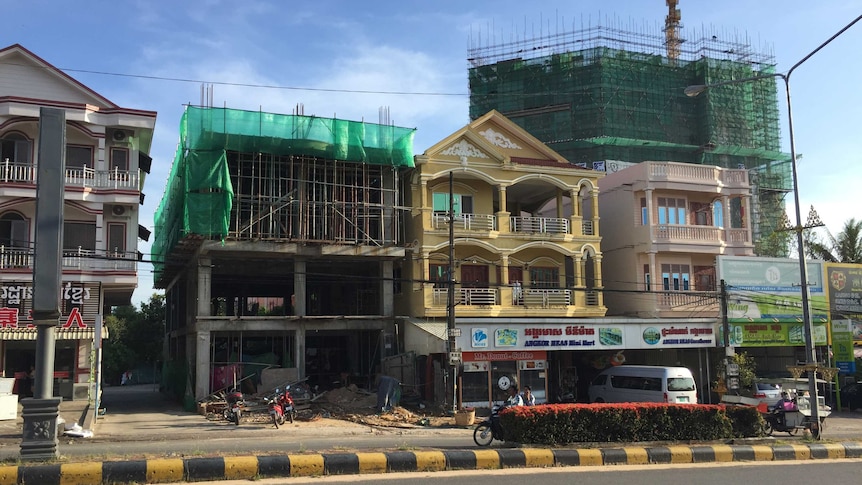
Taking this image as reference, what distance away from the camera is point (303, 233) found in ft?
98.6

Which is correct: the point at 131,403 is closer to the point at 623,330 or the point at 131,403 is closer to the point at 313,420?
the point at 313,420

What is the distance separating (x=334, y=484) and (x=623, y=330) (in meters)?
22.1

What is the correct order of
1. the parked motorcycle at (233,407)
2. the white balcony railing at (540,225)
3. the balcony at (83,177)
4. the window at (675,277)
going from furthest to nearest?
the window at (675,277)
the white balcony railing at (540,225)
the balcony at (83,177)
the parked motorcycle at (233,407)

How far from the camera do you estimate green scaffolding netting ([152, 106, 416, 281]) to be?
28.0 meters

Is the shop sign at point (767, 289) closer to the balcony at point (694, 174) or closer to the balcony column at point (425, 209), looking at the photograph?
the balcony at point (694, 174)

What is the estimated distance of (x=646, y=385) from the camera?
26906 mm

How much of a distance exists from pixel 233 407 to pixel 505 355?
34.9ft

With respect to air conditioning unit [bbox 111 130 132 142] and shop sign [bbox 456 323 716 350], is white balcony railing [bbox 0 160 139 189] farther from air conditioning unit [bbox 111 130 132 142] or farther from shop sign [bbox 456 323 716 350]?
shop sign [bbox 456 323 716 350]

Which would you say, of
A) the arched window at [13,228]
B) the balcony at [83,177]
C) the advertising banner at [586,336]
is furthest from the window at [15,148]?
the advertising banner at [586,336]

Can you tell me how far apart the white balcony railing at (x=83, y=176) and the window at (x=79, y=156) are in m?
0.42

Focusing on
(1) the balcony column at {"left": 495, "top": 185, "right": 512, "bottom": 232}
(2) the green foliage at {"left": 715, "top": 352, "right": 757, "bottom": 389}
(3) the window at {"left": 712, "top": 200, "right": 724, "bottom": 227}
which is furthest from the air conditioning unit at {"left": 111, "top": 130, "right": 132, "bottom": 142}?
(3) the window at {"left": 712, "top": 200, "right": 724, "bottom": 227}

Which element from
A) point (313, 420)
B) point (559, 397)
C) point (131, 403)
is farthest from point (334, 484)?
point (131, 403)

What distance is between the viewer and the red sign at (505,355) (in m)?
28.6

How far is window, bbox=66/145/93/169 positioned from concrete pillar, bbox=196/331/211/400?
779 cm
